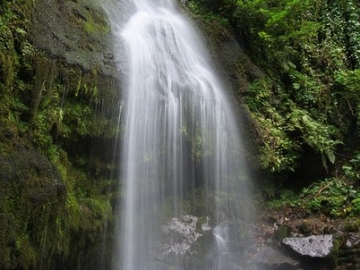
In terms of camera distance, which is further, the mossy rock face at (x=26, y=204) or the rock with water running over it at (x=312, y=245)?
the rock with water running over it at (x=312, y=245)

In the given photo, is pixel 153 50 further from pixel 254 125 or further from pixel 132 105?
pixel 254 125

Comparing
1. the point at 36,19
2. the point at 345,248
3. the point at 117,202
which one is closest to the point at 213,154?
the point at 117,202

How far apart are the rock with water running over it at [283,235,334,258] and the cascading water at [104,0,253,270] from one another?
104cm

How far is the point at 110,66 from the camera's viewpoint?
6.01 metres

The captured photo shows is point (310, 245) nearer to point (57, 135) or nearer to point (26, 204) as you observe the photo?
point (57, 135)

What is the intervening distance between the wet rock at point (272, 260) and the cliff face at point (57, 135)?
271cm

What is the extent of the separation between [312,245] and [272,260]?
73 cm

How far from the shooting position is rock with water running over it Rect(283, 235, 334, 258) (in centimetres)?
617

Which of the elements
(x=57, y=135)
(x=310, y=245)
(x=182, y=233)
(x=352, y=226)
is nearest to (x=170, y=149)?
(x=182, y=233)

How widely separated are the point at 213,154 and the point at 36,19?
3759 millimetres

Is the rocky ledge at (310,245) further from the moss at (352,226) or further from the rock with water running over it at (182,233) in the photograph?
the rock with water running over it at (182,233)

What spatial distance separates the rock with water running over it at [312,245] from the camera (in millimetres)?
6168

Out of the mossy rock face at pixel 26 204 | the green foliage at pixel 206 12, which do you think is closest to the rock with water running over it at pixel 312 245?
the mossy rock face at pixel 26 204

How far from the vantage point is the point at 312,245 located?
6.33m
